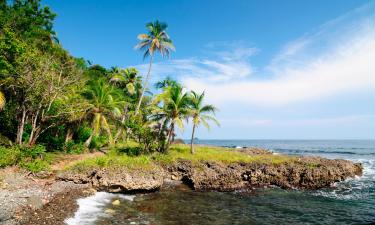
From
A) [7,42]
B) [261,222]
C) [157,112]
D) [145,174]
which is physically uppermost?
[7,42]

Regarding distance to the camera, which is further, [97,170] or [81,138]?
[81,138]

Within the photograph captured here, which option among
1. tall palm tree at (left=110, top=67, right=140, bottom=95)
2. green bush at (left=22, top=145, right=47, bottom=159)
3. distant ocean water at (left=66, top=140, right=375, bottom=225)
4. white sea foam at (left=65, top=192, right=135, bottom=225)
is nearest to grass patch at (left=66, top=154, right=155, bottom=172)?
white sea foam at (left=65, top=192, right=135, bottom=225)

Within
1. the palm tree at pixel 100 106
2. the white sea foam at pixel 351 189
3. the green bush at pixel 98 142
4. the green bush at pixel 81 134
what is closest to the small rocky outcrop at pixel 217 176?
the white sea foam at pixel 351 189

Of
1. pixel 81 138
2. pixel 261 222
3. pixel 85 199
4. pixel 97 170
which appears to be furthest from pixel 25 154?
pixel 261 222

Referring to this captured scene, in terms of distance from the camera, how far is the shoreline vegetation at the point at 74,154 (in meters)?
17.3

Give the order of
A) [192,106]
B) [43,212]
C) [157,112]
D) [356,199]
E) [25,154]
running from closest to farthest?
[43,212] < [25,154] < [356,199] < [157,112] < [192,106]

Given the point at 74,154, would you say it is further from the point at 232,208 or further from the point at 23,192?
the point at 232,208

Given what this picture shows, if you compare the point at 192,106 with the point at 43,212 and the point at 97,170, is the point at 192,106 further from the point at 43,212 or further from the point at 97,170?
the point at 43,212

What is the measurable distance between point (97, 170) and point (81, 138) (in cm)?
1393

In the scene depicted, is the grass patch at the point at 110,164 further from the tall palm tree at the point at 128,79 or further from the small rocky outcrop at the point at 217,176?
the tall palm tree at the point at 128,79

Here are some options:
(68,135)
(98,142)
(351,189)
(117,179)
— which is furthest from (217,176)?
(68,135)

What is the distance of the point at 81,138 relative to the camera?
33062mm

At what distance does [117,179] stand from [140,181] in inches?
70.2

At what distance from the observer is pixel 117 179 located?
66.3 feet
